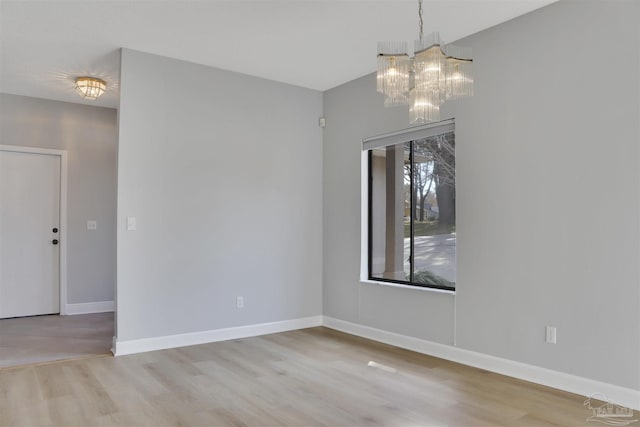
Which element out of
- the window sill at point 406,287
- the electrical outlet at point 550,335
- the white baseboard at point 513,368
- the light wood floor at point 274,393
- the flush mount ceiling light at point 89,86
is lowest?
the light wood floor at point 274,393

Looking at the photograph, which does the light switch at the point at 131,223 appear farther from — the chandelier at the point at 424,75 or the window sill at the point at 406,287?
the chandelier at the point at 424,75

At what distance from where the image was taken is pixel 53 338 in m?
4.63

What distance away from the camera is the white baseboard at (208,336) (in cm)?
413

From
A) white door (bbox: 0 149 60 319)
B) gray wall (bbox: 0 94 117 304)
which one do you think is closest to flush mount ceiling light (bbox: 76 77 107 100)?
gray wall (bbox: 0 94 117 304)

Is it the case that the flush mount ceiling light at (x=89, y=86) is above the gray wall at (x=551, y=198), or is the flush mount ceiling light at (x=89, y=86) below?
above

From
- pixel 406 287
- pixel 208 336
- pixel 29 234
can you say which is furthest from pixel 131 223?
pixel 406 287

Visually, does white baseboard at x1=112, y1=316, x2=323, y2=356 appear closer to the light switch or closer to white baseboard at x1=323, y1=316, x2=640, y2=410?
white baseboard at x1=323, y1=316, x2=640, y2=410

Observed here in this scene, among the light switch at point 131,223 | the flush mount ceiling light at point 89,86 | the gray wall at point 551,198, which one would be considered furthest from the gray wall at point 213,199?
the gray wall at point 551,198

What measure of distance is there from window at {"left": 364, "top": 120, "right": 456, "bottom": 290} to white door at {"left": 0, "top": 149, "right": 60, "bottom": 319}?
406 centimetres

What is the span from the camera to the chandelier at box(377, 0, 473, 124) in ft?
8.37

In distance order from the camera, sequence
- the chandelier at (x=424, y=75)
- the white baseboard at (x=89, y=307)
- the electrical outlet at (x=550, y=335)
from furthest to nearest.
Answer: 1. the white baseboard at (x=89, y=307)
2. the electrical outlet at (x=550, y=335)
3. the chandelier at (x=424, y=75)

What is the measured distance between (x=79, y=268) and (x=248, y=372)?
352 cm

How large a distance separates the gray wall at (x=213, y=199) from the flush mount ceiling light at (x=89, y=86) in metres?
0.97

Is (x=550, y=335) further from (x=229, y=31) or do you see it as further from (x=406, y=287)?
(x=229, y=31)
